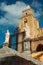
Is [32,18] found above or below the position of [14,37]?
above

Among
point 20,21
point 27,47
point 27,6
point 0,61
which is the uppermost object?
point 27,6

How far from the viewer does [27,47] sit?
82.1ft

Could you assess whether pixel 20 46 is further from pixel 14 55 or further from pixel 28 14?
pixel 14 55

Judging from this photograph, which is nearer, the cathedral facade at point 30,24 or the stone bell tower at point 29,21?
the cathedral facade at point 30,24

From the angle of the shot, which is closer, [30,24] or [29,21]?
[30,24]

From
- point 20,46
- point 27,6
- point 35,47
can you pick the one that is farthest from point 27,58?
point 27,6

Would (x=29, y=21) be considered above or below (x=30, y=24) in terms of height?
above

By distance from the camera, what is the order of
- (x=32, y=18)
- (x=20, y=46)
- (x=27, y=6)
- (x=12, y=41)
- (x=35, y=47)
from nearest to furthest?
(x=35, y=47), (x=20, y=46), (x=12, y=41), (x=32, y=18), (x=27, y=6)

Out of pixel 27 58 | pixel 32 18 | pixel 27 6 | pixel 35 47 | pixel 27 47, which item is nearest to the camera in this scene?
pixel 27 58

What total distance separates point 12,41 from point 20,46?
2.73 metres

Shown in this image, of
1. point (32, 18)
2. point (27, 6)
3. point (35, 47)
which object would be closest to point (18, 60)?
point (35, 47)

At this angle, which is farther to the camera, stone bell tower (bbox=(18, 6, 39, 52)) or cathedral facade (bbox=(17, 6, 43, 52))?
stone bell tower (bbox=(18, 6, 39, 52))

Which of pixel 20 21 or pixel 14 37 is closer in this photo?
pixel 14 37

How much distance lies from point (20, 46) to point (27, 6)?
488 inches
